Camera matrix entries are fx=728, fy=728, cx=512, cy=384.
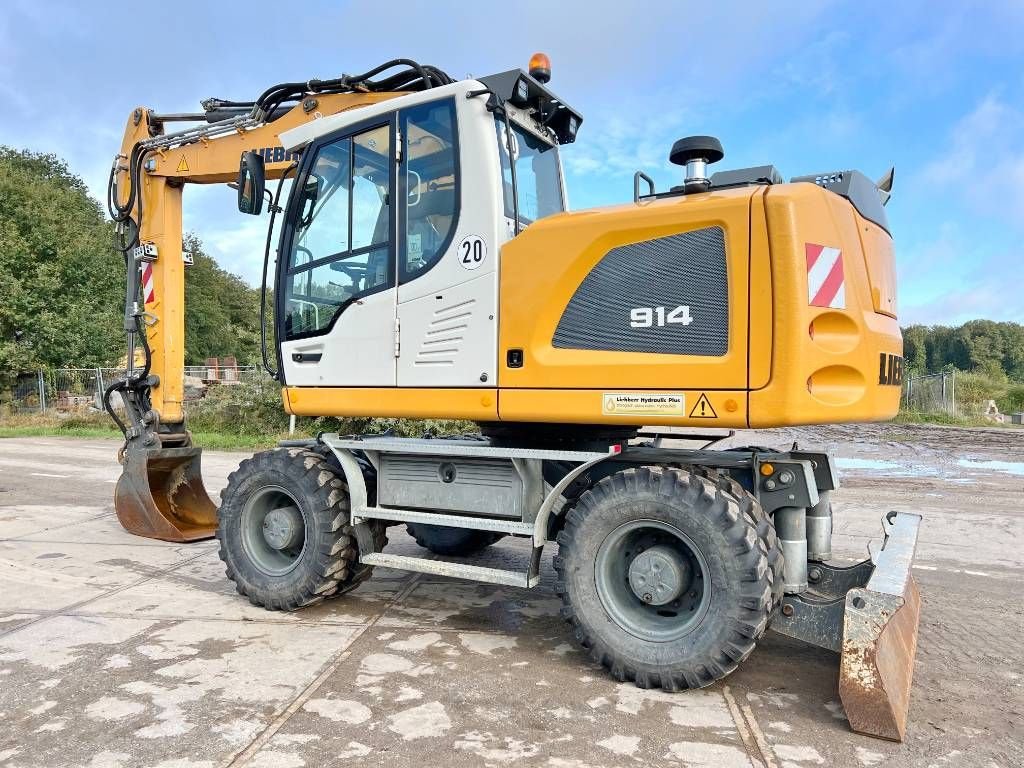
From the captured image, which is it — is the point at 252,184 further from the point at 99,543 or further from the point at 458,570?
the point at 99,543

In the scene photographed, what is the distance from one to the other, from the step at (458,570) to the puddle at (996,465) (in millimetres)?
10284

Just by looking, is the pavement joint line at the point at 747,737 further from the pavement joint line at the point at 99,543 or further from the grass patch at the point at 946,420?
the grass patch at the point at 946,420

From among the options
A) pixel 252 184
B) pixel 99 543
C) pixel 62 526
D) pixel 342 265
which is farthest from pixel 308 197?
pixel 62 526

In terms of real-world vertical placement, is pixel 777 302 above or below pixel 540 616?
above

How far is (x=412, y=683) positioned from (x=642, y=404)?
1812 millimetres

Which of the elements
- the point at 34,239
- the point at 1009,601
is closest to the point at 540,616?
the point at 1009,601

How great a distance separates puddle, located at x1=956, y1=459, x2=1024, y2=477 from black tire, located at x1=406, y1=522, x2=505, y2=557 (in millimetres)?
9322

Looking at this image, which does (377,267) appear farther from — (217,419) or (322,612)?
(217,419)

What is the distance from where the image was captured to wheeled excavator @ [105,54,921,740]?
345 centimetres

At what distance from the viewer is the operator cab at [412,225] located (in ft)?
13.8

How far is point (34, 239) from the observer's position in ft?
82.8

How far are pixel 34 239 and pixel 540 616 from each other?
27.3 meters

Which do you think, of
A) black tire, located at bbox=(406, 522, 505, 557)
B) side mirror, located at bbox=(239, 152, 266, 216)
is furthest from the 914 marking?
black tire, located at bbox=(406, 522, 505, 557)

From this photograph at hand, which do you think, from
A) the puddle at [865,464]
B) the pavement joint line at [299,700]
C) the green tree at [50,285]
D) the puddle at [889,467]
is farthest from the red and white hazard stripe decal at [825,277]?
the green tree at [50,285]
